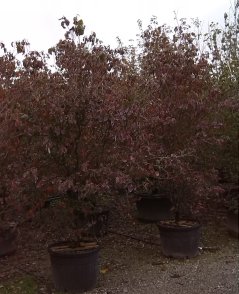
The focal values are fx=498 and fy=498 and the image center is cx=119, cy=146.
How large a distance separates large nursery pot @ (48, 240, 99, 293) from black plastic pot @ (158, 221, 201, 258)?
1475 mm

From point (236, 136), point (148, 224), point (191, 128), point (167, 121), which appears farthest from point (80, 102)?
point (148, 224)

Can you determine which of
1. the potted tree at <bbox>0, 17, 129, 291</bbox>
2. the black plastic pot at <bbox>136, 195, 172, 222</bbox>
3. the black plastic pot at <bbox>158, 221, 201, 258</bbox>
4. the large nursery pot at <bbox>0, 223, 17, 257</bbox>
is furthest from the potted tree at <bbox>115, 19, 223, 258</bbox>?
the large nursery pot at <bbox>0, 223, 17, 257</bbox>

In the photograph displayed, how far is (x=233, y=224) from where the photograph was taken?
7734 millimetres

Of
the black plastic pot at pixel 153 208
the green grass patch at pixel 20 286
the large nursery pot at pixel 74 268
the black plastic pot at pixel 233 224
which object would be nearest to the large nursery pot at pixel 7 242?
the green grass patch at pixel 20 286

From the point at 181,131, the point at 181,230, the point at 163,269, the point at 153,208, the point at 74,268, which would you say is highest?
the point at 181,131

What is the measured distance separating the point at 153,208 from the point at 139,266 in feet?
8.03

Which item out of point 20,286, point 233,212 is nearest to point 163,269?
point 20,286

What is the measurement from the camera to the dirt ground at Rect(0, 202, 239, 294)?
17.3 ft

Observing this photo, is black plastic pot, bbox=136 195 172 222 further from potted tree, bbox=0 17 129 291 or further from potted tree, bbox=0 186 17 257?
potted tree, bbox=0 17 129 291

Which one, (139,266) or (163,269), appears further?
(139,266)

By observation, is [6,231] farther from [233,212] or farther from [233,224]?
[233,224]

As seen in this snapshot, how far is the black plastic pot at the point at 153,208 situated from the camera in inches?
332

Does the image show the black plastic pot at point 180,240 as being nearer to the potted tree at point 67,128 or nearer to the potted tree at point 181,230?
the potted tree at point 181,230

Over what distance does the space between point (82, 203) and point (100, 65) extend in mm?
1434
